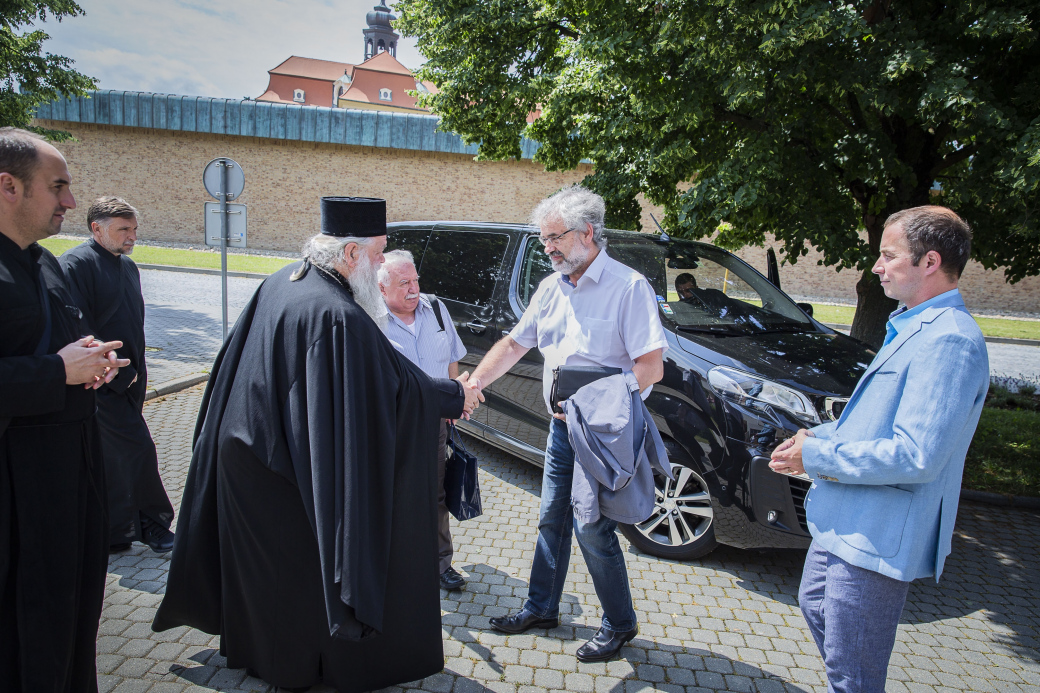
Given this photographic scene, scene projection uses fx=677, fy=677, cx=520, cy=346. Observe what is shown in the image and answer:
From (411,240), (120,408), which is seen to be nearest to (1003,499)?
(411,240)

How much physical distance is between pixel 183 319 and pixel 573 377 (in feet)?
37.7

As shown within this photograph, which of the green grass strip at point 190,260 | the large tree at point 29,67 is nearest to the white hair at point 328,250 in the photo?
the large tree at point 29,67

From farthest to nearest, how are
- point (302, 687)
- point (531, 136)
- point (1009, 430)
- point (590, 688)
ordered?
point (531, 136) → point (1009, 430) → point (590, 688) → point (302, 687)

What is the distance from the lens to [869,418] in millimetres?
2039

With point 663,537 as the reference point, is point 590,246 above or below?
above

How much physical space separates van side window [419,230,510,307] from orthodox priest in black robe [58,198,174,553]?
238 centimetres

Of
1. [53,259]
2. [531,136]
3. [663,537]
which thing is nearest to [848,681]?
[663,537]

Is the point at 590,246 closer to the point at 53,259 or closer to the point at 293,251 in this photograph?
the point at 53,259

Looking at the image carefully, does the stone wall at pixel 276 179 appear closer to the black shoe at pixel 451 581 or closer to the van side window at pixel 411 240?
the van side window at pixel 411 240

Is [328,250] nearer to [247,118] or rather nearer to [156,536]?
[156,536]

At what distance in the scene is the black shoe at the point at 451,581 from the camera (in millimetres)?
3680

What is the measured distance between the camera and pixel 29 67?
35.0 feet

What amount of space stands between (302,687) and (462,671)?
27.3 inches

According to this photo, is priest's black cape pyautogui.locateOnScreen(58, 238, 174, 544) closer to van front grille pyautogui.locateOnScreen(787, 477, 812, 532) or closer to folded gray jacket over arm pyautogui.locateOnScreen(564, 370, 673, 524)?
folded gray jacket over arm pyautogui.locateOnScreen(564, 370, 673, 524)
